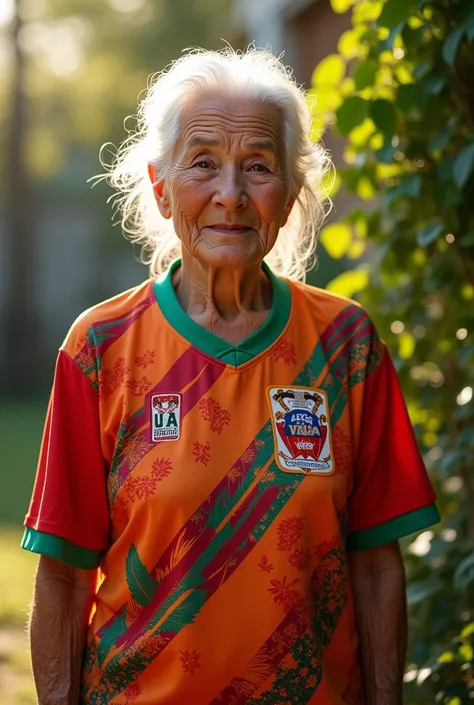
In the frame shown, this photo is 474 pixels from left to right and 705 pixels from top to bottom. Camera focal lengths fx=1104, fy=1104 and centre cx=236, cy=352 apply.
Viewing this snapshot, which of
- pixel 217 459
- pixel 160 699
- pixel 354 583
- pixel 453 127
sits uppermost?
pixel 453 127

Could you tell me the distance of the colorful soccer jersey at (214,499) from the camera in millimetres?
2207

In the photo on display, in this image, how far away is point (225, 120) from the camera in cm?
233

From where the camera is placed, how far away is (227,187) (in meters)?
2.31

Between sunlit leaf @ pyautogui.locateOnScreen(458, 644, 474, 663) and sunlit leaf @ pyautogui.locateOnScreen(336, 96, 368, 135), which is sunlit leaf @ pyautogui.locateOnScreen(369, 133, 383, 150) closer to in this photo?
sunlit leaf @ pyautogui.locateOnScreen(336, 96, 368, 135)

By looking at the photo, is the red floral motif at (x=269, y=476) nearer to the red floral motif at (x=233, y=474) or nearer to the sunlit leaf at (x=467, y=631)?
the red floral motif at (x=233, y=474)

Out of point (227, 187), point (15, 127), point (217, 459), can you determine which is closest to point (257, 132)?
→ point (227, 187)

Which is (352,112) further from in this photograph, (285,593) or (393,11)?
(285,593)

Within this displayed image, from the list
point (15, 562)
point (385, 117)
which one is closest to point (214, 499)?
point (385, 117)

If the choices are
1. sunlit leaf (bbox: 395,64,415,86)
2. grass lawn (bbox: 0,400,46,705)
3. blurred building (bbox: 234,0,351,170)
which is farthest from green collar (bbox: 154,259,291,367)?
blurred building (bbox: 234,0,351,170)

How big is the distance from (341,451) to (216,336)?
0.36 m

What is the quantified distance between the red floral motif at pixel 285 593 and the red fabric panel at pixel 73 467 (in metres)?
0.38

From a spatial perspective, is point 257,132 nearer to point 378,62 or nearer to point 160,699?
point 378,62

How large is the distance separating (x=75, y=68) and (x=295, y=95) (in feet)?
69.9

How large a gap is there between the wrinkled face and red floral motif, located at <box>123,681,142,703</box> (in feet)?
2.92
